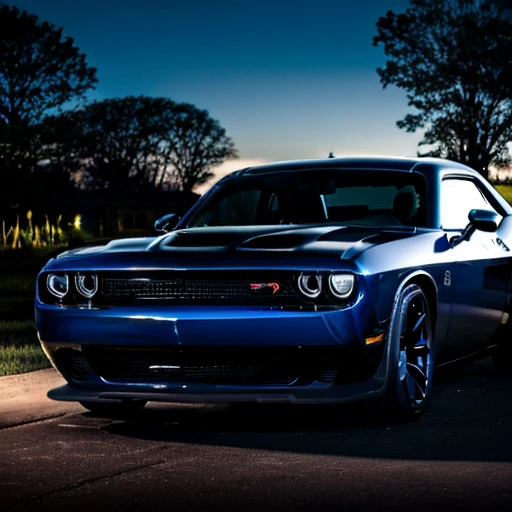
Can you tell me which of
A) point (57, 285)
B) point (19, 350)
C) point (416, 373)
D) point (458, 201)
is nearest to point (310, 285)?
point (416, 373)

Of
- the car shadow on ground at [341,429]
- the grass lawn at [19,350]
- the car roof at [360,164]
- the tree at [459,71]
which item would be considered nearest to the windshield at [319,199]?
the car roof at [360,164]

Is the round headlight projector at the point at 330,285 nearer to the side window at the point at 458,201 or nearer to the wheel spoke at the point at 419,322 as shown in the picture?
the wheel spoke at the point at 419,322

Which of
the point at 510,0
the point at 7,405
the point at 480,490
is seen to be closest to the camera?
the point at 480,490

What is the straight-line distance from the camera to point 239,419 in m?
7.37

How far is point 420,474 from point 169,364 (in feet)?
5.31

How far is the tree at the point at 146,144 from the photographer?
97.2 meters

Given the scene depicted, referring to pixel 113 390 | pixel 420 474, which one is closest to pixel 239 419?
pixel 113 390

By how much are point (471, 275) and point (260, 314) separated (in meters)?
2.14

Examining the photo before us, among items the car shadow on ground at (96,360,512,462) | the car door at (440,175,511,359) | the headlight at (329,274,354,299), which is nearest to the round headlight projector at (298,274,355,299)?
the headlight at (329,274,354,299)

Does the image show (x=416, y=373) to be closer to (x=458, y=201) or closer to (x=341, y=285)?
(x=341, y=285)

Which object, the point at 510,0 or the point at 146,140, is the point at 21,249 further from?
the point at 146,140

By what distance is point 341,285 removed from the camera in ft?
21.1

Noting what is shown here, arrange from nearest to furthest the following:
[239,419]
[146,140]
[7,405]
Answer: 1. [239,419]
2. [7,405]
3. [146,140]

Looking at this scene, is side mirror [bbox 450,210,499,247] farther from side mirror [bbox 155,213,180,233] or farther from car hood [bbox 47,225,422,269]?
side mirror [bbox 155,213,180,233]
